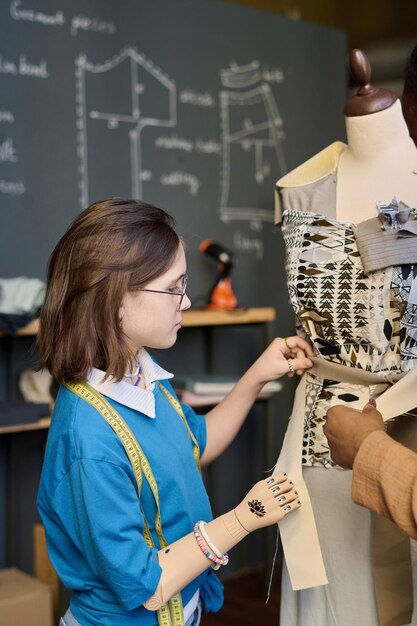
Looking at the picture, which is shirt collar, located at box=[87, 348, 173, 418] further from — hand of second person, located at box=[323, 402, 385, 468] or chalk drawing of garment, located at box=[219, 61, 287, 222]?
chalk drawing of garment, located at box=[219, 61, 287, 222]

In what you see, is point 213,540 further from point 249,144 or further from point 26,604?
point 249,144

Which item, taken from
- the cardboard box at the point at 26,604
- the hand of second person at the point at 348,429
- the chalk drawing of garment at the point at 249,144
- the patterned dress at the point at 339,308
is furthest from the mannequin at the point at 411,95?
the chalk drawing of garment at the point at 249,144

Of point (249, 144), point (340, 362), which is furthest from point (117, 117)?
point (340, 362)

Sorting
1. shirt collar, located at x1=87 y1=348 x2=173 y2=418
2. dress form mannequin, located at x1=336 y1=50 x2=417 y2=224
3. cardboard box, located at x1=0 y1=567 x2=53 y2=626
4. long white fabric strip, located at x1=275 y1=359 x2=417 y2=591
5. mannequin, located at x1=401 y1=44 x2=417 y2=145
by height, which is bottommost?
cardboard box, located at x1=0 y1=567 x2=53 y2=626

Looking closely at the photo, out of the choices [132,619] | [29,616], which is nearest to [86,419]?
[132,619]

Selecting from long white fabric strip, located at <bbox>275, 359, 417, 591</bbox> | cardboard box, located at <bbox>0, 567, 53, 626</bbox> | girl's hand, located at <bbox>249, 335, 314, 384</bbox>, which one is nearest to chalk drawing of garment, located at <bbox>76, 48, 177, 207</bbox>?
cardboard box, located at <bbox>0, 567, 53, 626</bbox>

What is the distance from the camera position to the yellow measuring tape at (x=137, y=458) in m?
1.44

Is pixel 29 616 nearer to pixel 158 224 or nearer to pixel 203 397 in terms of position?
pixel 203 397

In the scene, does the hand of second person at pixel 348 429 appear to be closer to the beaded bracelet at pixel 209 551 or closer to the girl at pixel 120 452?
the girl at pixel 120 452

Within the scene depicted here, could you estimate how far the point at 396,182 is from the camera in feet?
5.58

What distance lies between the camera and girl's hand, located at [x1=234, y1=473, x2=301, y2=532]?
1449 millimetres

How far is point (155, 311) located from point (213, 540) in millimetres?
406

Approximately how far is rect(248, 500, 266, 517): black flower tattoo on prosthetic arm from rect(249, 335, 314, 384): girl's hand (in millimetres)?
350

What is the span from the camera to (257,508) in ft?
4.78
